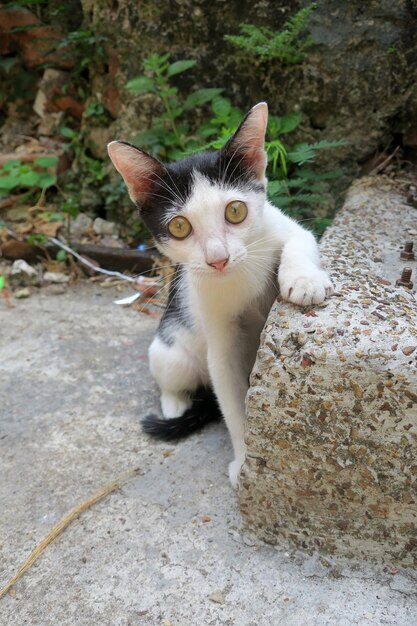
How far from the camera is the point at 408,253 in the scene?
2123mm

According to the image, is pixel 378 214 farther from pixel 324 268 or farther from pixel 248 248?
pixel 248 248

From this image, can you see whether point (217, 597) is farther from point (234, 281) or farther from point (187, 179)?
point (187, 179)

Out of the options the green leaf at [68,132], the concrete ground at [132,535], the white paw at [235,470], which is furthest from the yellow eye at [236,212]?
the green leaf at [68,132]

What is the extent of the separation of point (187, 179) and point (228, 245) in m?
0.27

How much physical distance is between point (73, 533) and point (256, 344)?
90cm

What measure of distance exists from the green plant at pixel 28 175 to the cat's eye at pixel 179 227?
2.53 meters

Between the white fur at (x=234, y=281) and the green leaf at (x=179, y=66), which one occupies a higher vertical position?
the green leaf at (x=179, y=66)

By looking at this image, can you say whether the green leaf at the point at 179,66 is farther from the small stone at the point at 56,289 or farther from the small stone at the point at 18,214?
the small stone at the point at 18,214

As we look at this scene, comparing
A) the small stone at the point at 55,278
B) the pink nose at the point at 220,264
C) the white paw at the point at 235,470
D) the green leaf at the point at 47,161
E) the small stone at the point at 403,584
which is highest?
the pink nose at the point at 220,264

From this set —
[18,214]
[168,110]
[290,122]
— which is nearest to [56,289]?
[18,214]

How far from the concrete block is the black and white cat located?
14 centimetres

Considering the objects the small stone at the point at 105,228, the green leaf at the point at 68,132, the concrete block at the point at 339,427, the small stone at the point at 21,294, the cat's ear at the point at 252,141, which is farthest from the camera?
the green leaf at the point at 68,132

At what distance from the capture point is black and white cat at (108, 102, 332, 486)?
175cm

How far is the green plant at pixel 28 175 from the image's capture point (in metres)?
4.08
